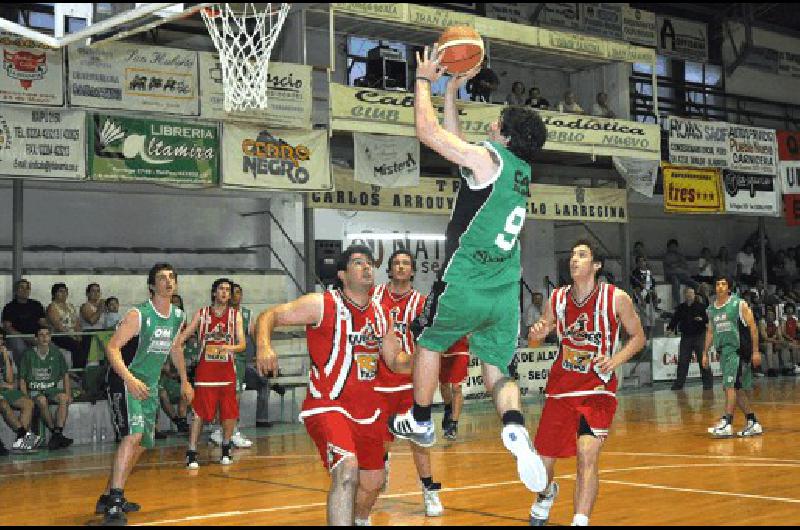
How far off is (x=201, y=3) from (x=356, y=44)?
550 inches

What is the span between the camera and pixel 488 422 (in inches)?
671

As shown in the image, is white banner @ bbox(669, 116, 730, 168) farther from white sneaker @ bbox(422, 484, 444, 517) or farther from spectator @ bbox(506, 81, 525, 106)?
white sneaker @ bbox(422, 484, 444, 517)

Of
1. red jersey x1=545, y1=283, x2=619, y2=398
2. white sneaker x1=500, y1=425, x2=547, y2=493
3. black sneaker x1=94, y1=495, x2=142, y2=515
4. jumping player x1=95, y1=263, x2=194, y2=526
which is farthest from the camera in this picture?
black sneaker x1=94, y1=495, x2=142, y2=515

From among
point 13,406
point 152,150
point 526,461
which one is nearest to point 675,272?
point 152,150

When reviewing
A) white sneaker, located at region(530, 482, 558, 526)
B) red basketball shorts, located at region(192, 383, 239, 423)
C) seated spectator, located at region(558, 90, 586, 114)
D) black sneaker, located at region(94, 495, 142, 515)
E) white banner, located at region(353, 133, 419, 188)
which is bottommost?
black sneaker, located at region(94, 495, 142, 515)

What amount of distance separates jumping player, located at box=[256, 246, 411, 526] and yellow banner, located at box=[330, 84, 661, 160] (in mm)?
12158

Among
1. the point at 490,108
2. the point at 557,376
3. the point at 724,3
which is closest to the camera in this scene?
the point at 557,376

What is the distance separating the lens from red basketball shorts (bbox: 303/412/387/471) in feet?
19.7

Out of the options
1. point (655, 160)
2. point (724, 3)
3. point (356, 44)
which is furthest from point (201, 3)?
point (724, 3)

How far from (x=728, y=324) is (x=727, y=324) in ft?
0.04

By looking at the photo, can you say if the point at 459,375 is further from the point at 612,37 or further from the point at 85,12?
the point at 612,37

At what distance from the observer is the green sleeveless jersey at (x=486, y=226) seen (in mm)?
6082

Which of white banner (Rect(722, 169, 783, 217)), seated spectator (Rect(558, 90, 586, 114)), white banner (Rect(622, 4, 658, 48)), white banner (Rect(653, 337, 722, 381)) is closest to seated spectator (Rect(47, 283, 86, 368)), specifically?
seated spectator (Rect(558, 90, 586, 114))

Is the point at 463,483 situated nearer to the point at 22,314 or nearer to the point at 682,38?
the point at 22,314
